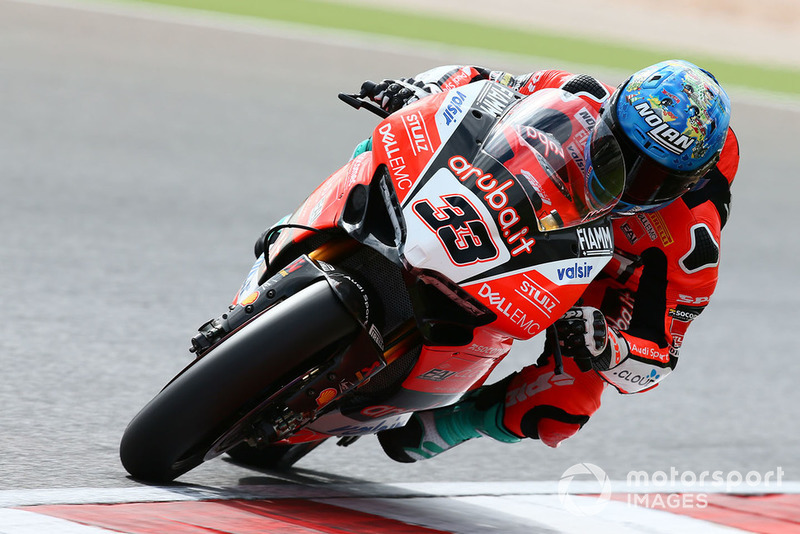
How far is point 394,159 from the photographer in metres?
3.30

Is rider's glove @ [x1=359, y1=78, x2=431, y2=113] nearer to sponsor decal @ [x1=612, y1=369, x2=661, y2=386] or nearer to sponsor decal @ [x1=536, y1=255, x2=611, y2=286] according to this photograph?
sponsor decal @ [x1=536, y1=255, x2=611, y2=286]

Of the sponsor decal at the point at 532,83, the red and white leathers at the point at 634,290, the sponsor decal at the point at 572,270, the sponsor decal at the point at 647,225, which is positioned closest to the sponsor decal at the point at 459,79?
the red and white leathers at the point at 634,290

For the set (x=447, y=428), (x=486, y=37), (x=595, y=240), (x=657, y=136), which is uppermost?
(x=657, y=136)

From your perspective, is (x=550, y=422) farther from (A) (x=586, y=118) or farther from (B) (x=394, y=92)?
(B) (x=394, y=92)

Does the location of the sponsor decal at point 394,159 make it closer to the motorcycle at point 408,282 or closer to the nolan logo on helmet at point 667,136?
the motorcycle at point 408,282

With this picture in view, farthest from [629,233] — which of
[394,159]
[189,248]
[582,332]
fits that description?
[189,248]

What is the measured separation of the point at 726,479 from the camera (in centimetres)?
488

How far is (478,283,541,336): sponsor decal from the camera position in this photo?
10.2ft

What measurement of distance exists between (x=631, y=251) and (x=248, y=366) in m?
1.41

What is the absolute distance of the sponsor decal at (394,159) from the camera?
3.22 metres

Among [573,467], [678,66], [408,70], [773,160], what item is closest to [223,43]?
[408,70]

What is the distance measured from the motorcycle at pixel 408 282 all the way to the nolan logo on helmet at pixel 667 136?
0.21 meters

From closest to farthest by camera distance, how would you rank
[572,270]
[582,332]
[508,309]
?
[508,309], [572,270], [582,332]

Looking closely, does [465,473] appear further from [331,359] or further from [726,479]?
[331,359]
